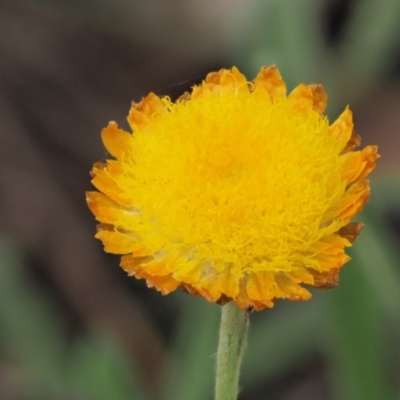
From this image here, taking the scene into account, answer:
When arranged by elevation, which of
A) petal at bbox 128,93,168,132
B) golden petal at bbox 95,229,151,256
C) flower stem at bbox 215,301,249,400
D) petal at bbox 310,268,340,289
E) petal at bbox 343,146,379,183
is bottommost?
flower stem at bbox 215,301,249,400

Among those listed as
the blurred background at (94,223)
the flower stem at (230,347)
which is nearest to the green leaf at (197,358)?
the blurred background at (94,223)

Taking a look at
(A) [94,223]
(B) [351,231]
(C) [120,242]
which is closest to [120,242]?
(C) [120,242]

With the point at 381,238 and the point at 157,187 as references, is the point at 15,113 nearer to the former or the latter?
the point at 381,238

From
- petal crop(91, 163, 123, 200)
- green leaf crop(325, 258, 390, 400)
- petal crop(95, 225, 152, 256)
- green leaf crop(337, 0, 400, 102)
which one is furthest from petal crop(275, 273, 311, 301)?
green leaf crop(337, 0, 400, 102)

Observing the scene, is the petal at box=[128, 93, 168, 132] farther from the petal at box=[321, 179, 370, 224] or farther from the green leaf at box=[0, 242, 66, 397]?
the green leaf at box=[0, 242, 66, 397]

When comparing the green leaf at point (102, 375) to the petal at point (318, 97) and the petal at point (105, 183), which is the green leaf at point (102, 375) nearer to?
the petal at point (105, 183)

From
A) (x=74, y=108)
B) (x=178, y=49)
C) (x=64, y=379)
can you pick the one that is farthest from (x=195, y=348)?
(x=178, y=49)

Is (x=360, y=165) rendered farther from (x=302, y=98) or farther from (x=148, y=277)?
(x=148, y=277)
